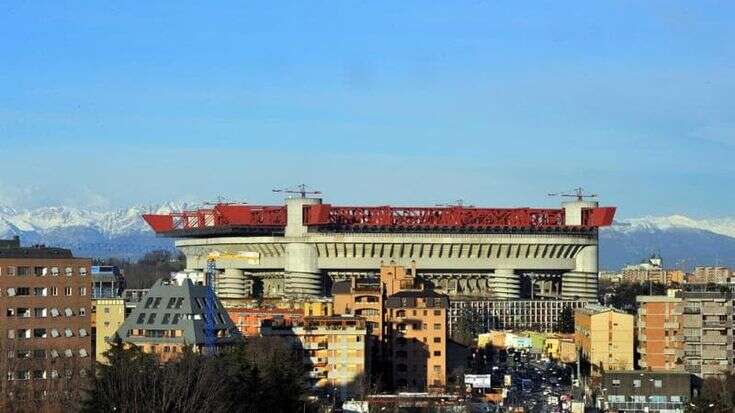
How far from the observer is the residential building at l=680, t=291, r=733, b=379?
285 ft

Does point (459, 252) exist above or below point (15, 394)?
above

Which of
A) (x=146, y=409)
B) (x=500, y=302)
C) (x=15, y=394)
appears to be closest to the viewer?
(x=146, y=409)

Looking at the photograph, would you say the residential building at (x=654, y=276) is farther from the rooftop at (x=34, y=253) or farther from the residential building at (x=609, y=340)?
the rooftop at (x=34, y=253)

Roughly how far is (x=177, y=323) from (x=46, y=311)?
263 inches

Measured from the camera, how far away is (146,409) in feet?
169

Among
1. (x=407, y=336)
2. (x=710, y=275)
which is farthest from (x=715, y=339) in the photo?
(x=710, y=275)

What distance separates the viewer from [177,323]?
6631 centimetres

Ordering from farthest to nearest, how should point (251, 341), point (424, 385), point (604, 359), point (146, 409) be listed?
point (604, 359) < point (424, 385) < point (251, 341) < point (146, 409)

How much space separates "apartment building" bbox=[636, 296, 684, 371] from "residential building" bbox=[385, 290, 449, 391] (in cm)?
1045

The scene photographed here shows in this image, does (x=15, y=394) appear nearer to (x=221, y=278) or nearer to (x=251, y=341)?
(x=251, y=341)

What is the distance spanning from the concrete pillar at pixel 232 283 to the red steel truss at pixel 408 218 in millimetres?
3210

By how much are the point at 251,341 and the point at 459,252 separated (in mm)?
56951

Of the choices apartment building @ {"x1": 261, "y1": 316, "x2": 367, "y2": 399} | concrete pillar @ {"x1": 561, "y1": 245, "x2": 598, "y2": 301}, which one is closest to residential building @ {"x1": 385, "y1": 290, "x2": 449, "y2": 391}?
apartment building @ {"x1": 261, "y1": 316, "x2": 367, "y2": 399}

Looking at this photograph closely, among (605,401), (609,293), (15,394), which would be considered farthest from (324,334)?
(609,293)
